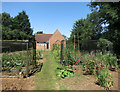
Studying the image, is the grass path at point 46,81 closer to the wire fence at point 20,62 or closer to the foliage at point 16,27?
the wire fence at point 20,62

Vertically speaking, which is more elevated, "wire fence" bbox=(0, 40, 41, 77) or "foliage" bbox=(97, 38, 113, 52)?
"foliage" bbox=(97, 38, 113, 52)

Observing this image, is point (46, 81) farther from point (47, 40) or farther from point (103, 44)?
point (47, 40)

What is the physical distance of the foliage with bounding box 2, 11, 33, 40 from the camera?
28109 mm

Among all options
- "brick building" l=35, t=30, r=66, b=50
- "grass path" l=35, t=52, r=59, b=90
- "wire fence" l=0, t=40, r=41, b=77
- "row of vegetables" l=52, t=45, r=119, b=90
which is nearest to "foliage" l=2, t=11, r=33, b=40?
"brick building" l=35, t=30, r=66, b=50

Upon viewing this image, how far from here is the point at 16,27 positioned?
110 feet

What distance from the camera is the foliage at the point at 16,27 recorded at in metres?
28.1

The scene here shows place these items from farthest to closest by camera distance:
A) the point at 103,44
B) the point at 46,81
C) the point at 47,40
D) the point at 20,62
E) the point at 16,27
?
the point at 47,40 → the point at 16,27 → the point at 103,44 → the point at 20,62 → the point at 46,81

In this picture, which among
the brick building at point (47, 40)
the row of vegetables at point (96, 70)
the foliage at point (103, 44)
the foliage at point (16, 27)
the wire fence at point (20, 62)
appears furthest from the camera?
the brick building at point (47, 40)

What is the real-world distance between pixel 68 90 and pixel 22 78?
8.10ft

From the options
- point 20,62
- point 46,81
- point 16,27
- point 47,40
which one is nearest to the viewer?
point 46,81

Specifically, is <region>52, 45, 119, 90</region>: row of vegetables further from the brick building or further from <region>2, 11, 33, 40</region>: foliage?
<region>2, 11, 33, 40</region>: foliage

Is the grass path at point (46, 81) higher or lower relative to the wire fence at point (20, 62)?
lower

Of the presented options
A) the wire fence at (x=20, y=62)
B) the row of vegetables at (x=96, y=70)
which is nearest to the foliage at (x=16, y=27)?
the wire fence at (x=20, y=62)

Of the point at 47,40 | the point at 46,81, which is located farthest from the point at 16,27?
the point at 46,81
